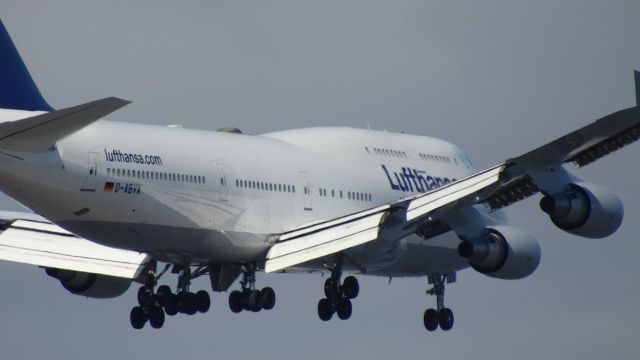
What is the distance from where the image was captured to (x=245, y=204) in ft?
157

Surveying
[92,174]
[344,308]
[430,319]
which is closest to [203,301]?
[344,308]

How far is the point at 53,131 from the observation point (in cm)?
4178

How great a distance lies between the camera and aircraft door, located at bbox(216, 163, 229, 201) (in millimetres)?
47000

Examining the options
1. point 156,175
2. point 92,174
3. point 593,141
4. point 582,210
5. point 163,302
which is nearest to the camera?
point 593,141

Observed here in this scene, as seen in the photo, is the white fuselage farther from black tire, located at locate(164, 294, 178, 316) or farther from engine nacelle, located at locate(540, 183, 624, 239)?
engine nacelle, located at locate(540, 183, 624, 239)

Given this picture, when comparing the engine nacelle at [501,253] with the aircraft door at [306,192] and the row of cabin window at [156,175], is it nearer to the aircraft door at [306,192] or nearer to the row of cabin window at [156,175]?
the aircraft door at [306,192]

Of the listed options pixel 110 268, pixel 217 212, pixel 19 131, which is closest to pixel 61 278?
pixel 110 268

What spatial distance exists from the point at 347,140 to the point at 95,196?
10352 millimetres

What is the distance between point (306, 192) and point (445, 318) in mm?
6290

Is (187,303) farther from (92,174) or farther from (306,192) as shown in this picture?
A: (92,174)

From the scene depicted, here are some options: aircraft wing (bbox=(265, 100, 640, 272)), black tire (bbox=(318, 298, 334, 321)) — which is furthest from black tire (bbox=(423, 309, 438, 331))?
aircraft wing (bbox=(265, 100, 640, 272))

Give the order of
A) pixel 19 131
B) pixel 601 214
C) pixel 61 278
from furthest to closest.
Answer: pixel 61 278 → pixel 601 214 → pixel 19 131

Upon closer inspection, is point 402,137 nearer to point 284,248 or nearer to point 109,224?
point 284,248

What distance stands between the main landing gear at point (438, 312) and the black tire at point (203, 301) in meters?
7.46
